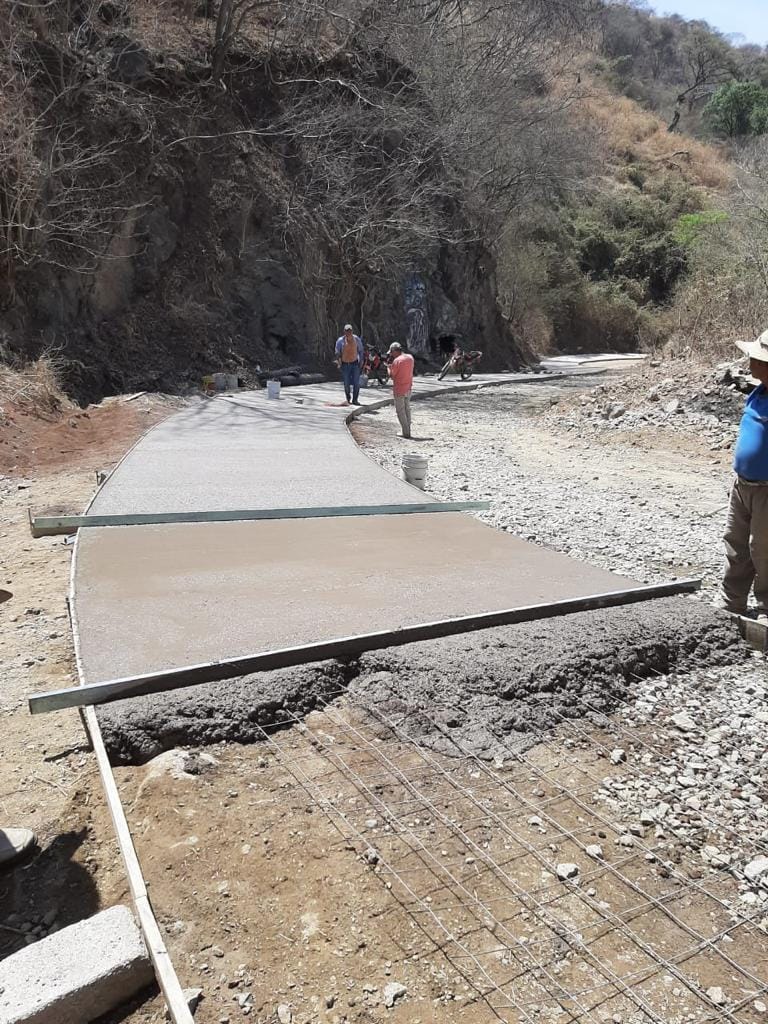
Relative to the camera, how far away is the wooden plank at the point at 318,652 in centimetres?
341

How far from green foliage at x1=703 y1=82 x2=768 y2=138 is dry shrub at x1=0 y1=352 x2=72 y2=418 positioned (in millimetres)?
55891

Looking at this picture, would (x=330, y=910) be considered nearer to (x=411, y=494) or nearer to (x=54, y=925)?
(x=54, y=925)

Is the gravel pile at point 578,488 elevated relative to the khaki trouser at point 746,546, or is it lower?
lower

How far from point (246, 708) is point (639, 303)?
1575 inches

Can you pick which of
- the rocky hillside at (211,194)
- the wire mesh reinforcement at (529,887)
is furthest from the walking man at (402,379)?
the wire mesh reinforcement at (529,887)

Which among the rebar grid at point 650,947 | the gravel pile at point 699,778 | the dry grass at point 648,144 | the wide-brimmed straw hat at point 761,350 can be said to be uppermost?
the dry grass at point 648,144

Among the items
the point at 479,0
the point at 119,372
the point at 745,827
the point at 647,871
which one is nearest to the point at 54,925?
the point at 647,871

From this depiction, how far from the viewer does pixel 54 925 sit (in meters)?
2.53

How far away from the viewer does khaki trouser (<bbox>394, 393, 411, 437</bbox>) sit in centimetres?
1177

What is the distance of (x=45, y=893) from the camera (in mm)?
2658

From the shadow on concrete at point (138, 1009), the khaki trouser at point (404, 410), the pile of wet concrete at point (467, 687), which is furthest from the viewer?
the khaki trouser at point (404, 410)

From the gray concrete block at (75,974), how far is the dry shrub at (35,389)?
10.5 meters

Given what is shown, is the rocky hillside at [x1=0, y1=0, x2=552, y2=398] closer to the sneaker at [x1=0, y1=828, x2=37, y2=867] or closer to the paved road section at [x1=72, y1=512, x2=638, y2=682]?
the paved road section at [x1=72, y1=512, x2=638, y2=682]

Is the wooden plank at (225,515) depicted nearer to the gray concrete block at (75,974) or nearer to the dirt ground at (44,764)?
the dirt ground at (44,764)
